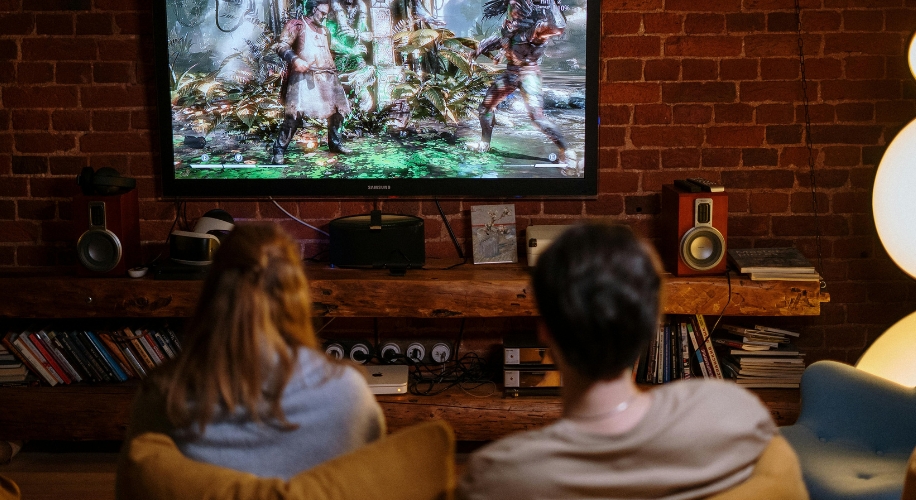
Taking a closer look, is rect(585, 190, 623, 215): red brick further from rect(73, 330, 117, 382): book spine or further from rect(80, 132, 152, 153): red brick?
rect(73, 330, 117, 382): book spine

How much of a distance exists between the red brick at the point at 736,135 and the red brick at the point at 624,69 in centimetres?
38

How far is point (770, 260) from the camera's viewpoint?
3.21 m

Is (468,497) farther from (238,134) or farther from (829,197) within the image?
(829,197)

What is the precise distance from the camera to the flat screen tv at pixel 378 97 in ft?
11.1

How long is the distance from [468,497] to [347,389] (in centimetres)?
34

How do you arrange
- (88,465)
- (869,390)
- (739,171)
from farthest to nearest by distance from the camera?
(739,171) → (88,465) → (869,390)

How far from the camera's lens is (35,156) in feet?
11.7

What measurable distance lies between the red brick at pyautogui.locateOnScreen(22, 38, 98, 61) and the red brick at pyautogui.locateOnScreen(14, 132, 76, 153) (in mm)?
316

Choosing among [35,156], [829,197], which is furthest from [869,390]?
[35,156]

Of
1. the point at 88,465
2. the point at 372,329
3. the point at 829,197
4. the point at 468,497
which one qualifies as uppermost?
the point at 829,197

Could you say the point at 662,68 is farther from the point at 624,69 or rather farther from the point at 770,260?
the point at 770,260

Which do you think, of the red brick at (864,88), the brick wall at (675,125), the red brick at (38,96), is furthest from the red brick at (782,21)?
the red brick at (38,96)

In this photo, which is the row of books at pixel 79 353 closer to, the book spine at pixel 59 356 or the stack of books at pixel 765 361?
the book spine at pixel 59 356

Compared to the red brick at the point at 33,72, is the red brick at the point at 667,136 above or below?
below
